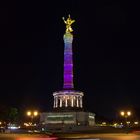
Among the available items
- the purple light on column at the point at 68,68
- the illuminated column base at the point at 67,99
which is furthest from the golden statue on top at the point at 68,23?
the illuminated column base at the point at 67,99

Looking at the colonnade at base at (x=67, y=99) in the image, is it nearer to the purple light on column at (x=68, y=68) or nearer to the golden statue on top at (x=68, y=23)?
the purple light on column at (x=68, y=68)

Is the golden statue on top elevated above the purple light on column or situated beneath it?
elevated above

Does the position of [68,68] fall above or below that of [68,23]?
below

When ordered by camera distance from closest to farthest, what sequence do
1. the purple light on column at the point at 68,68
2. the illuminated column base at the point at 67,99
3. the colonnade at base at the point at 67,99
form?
the purple light on column at the point at 68,68
the illuminated column base at the point at 67,99
the colonnade at base at the point at 67,99

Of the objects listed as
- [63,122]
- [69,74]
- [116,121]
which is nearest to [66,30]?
[69,74]

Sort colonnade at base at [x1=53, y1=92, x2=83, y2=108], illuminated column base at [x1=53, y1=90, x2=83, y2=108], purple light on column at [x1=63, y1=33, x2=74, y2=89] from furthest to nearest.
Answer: colonnade at base at [x1=53, y1=92, x2=83, y2=108], illuminated column base at [x1=53, y1=90, x2=83, y2=108], purple light on column at [x1=63, y1=33, x2=74, y2=89]

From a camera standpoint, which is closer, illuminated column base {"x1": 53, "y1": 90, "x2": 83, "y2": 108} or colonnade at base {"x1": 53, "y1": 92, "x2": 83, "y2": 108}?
illuminated column base {"x1": 53, "y1": 90, "x2": 83, "y2": 108}

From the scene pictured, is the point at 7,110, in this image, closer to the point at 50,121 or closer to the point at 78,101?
the point at 50,121

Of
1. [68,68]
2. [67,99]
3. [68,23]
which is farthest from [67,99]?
[68,23]

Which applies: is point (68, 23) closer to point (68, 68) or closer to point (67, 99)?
point (68, 68)

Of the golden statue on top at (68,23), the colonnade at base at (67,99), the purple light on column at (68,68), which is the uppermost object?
the golden statue on top at (68,23)

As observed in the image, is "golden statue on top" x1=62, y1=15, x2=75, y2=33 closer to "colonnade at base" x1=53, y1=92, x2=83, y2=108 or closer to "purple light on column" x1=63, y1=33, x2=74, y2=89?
"purple light on column" x1=63, y1=33, x2=74, y2=89

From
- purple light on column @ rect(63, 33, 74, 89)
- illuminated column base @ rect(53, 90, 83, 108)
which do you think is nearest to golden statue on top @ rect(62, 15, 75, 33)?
purple light on column @ rect(63, 33, 74, 89)

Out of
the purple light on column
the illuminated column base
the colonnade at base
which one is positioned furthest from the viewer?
the colonnade at base
